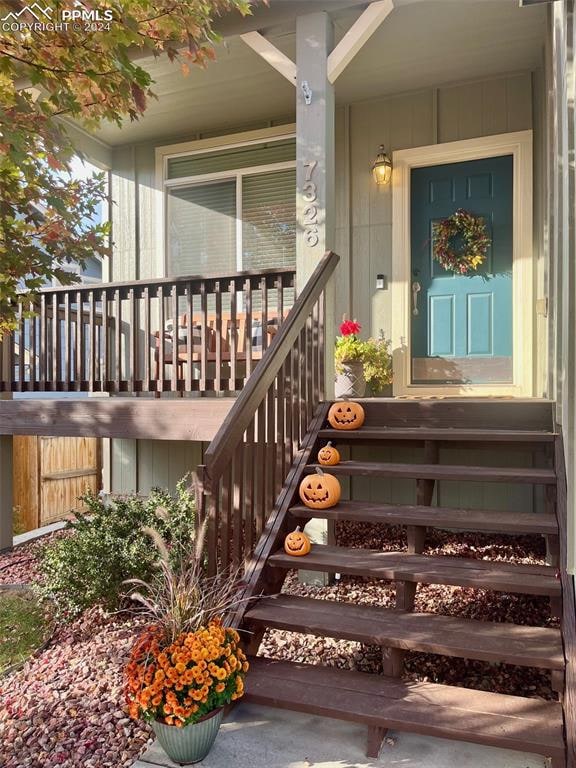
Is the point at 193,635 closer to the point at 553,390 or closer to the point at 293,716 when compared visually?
the point at 293,716

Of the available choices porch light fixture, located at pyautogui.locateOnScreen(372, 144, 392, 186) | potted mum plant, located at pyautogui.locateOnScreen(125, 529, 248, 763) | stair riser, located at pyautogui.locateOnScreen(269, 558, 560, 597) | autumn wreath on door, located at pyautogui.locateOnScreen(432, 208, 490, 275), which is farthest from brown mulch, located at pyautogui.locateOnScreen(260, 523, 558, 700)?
porch light fixture, located at pyautogui.locateOnScreen(372, 144, 392, 186)

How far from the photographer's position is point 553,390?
3436mm

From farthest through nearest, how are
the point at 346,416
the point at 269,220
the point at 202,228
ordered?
the point at 202,228
the point at 269,220
the point at 346,416

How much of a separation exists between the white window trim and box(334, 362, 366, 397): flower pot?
190cm

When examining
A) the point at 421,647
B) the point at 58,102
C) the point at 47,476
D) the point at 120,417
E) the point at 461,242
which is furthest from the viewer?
the point at 47,476

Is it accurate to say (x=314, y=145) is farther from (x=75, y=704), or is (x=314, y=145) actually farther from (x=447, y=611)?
(x=75, y=704)

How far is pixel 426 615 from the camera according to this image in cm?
234

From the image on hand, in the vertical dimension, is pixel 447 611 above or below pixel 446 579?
below

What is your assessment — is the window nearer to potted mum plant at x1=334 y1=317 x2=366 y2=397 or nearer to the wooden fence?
potted mum plant at x1=334 y1=317 x2=366 y2=397

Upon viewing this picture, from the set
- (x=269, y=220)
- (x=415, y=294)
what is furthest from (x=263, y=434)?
(x=269, y=220)

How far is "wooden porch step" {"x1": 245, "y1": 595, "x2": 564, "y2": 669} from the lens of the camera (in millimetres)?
2002

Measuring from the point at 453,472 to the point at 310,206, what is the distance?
190 centimetres

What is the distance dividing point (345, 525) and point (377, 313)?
1905mm

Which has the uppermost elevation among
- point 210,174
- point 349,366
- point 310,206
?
point 210,174
